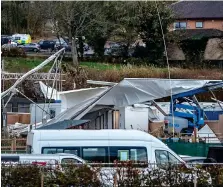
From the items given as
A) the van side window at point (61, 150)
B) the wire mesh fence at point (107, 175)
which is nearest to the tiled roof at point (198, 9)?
the van side window at point (61, 150)

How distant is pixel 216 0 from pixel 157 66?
11.6m

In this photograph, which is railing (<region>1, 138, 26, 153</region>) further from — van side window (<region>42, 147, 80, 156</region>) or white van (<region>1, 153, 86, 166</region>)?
white van (<region>1, 153, 86, 166</region>)

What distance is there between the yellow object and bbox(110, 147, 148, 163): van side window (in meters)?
42.0

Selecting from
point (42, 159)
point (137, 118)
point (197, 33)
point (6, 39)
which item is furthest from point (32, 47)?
point (42, 159)

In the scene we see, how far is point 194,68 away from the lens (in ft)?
166

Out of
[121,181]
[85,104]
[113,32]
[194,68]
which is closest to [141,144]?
[121,181]

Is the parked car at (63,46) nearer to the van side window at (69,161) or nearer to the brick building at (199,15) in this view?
the brick building at (199,15)

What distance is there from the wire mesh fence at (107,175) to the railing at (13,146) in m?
6.01

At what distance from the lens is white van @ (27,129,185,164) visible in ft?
54.1

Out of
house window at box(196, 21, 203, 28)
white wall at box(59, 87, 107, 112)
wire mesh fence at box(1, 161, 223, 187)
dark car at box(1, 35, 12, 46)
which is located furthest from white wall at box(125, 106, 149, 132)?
house window at box(196, 21, 203, 28)

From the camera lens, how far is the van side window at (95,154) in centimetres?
1659

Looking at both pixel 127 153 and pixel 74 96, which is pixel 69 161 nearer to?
pixel 127 153

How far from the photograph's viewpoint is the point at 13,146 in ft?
68.2

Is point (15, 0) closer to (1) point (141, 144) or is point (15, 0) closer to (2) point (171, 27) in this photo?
(2) point (171, 27)
